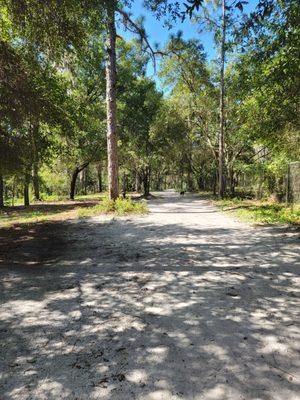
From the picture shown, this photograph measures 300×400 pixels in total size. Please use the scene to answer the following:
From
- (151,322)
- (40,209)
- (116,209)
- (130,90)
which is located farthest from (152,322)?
(130,90)

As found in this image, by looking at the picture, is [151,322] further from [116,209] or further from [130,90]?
[130,90]

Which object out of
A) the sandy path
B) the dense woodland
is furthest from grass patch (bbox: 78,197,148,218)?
the sandy path

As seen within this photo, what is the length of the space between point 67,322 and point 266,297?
265 centimetres

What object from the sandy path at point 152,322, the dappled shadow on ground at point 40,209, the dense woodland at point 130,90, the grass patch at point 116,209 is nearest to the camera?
the sandy path at point 152,322

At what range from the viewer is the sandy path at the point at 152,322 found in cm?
291

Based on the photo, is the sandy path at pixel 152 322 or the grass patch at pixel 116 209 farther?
the grass patch at pixel 116 209

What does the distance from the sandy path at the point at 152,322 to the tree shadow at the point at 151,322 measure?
0.01 meters

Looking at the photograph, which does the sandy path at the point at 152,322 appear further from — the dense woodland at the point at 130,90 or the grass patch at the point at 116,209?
the grass patch at the point at 116,209

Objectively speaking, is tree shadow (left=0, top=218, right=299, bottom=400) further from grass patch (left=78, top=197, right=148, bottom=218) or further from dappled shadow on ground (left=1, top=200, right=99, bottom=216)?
dappled shadow on ground (left=1, top=200, right=99, bottom=216)

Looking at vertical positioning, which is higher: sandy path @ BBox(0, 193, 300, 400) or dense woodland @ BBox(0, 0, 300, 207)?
dense woodland @ BBox(0, 0, 300, 207)

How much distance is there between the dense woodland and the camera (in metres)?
8.66

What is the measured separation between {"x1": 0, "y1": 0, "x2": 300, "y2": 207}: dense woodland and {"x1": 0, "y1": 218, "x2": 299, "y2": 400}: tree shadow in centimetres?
387

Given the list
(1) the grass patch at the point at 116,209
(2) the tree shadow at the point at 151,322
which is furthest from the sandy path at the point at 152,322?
(1) the grass patch at the point at 116,209

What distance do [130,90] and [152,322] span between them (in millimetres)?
28832
